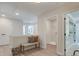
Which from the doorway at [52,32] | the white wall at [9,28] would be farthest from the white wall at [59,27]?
the white wall at [9,28]

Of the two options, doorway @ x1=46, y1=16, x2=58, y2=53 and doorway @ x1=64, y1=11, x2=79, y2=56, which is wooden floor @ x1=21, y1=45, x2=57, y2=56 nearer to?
doorway @ x1=46, y1=16, x2=58, y2=53

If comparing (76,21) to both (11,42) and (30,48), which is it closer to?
(30,48)

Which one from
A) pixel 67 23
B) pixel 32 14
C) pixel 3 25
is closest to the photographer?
pixel 3 25

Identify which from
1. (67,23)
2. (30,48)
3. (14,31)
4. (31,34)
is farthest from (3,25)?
(67,23)

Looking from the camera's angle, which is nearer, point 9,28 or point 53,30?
point 9,28

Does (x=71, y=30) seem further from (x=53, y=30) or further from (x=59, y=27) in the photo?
(x=53, y=30)

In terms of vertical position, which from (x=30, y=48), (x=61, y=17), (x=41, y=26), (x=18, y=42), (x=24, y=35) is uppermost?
(x=61, y=17)

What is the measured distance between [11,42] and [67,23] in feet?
4.49

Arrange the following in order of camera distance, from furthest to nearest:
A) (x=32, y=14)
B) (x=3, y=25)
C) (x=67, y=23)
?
(x=67, y=23), (x=32, y=14), (x=3, y=25)

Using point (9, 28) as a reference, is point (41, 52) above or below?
below

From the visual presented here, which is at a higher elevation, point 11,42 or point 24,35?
point 24,35

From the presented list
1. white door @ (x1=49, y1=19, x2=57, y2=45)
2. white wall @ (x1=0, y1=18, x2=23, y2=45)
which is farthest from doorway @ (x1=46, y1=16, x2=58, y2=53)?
white wall @ (x1=0, y1=18, x2=23, y2=45)

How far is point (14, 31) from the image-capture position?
199cm

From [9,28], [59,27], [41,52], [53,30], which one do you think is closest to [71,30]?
[59,27]
